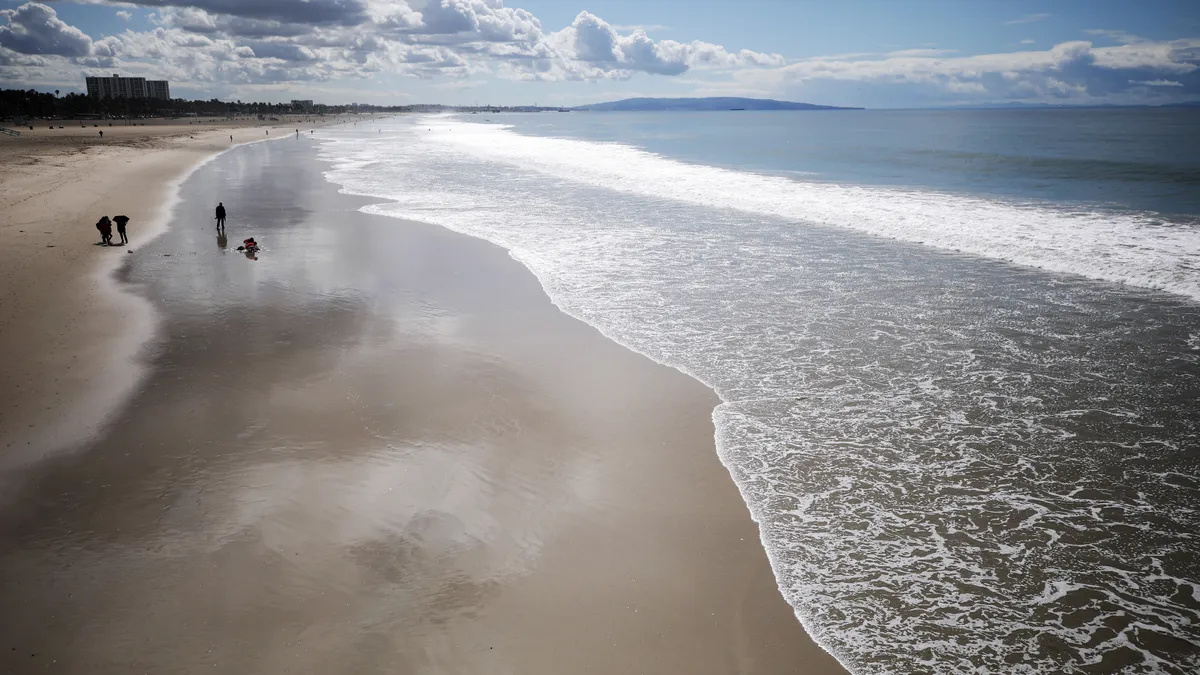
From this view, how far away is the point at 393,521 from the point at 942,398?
782 cm

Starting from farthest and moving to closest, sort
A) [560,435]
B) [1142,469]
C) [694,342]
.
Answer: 1. [694,342]
2. [560,435]
3. [1142,469]

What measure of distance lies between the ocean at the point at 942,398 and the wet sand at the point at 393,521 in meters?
0.86

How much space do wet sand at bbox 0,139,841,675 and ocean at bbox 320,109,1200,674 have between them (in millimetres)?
860

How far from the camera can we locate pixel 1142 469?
802cm

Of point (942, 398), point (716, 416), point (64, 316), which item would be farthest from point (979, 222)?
point (64, 316)

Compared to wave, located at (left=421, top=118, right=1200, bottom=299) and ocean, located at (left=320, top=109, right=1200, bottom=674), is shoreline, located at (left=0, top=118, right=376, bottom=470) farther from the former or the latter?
wave, located at (left=421, top=118, right=1200, bottom=299)

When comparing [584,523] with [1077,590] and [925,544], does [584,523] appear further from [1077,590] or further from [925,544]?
[1077,590]

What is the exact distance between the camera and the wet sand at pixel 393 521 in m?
5.46

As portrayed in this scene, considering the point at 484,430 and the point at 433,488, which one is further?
the point at 484,430

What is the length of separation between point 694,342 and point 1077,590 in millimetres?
7174

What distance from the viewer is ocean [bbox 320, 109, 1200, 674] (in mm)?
5867

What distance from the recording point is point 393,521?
279 inches

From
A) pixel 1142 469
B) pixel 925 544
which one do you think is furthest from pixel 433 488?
pixel 1142 469

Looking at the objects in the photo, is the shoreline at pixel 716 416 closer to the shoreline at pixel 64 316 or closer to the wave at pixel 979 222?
the shoreline at pixel 64 316
